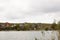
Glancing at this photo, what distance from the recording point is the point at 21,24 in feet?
34.0

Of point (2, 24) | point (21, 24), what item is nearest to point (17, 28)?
point (21, 24)

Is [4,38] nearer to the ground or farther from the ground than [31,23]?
nearer to the ground

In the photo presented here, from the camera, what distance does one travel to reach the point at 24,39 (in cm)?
973

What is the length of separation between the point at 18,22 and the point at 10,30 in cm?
90

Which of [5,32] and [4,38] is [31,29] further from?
[5,32]

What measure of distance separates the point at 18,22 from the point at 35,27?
1177 millimetres

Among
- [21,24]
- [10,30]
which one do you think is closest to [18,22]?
[21,24]

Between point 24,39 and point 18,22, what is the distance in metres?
0.99

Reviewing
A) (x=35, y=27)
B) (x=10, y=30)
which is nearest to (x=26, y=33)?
(x=10, y=30)

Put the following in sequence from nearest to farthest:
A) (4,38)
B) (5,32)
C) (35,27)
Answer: (35,27), (4,38), (5,32)

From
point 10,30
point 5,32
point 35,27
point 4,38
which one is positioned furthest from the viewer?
point 5,32

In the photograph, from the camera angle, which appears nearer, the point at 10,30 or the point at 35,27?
the point at 35,27

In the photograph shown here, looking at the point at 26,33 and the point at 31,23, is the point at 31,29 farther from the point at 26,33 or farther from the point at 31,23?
the point at 26,33

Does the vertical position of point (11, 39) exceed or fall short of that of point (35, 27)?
it falls short
